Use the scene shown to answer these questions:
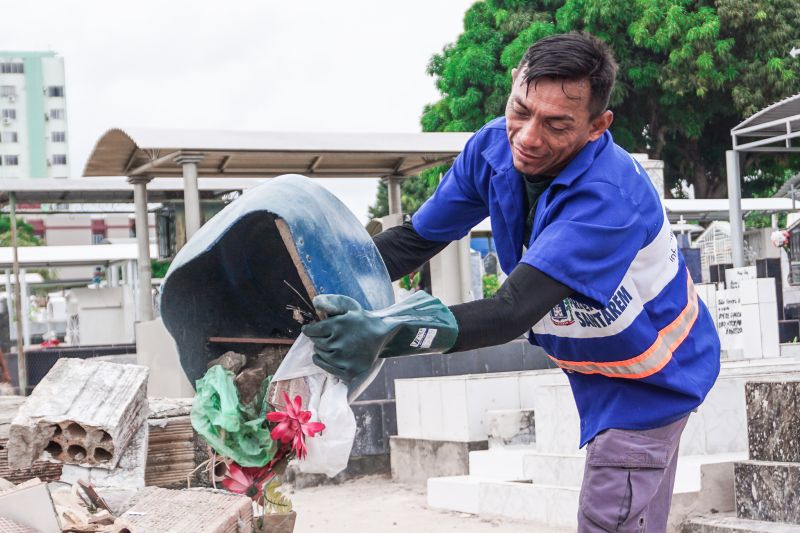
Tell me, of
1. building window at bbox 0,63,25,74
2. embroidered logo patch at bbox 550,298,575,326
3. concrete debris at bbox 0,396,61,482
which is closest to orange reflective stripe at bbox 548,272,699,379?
embroidered logo patch at bbox 550,298,575,326

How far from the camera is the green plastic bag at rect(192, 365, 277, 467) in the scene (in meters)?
2.65

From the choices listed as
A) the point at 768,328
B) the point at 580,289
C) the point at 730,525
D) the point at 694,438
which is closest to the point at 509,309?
the point at 580,289

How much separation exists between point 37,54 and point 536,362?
9080 centimetres

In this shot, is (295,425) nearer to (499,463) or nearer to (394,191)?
(499,463)

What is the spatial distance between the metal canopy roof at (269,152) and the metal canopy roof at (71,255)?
33.6ft

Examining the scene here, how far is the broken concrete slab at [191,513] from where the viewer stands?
10.8ft

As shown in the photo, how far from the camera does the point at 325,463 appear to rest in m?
2.49

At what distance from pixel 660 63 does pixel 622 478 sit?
998 inches

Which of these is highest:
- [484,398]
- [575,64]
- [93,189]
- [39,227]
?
[39,227]

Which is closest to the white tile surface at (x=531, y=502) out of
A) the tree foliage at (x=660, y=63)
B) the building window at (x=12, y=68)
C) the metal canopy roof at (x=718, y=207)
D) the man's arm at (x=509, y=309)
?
the man's arm at (x=509, y=309)

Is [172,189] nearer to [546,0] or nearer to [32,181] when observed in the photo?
[32,181]

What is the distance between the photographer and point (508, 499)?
689 centimetres

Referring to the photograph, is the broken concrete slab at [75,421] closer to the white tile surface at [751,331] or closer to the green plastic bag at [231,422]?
the green plastic bag at [231,422]

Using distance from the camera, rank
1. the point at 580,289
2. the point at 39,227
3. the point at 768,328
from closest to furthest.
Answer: the point at 580,289, the point at 768,328, the point at 39,227
